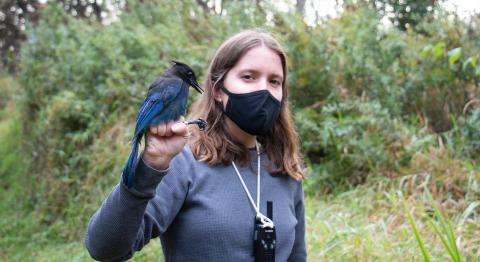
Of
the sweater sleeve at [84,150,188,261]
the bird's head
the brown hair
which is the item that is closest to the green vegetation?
the brown hair

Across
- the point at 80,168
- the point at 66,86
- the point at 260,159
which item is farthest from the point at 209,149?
the point at 66,86

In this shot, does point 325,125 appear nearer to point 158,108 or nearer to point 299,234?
point 299,234

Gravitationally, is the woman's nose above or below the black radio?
above

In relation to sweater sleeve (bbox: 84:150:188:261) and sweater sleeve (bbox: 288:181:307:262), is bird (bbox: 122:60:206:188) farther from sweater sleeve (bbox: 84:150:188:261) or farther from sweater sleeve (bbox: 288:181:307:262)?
sweater sleeve (bbox: 288:181:307:262)

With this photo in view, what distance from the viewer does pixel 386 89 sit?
5773 millimetres

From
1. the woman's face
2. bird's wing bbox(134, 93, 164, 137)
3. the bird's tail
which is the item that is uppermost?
the woman's face

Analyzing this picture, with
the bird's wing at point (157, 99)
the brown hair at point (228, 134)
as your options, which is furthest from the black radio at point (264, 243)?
the bird's wing at point (157, 99)

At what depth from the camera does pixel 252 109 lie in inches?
76.7

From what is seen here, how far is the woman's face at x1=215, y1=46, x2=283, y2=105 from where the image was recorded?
1957 mm

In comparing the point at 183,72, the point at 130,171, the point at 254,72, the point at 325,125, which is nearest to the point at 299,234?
the point at 254,72

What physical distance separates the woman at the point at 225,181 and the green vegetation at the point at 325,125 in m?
1.61

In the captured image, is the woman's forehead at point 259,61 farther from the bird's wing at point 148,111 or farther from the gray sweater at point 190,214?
the bird's wing at point 148,111

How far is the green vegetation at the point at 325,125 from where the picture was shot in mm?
4133

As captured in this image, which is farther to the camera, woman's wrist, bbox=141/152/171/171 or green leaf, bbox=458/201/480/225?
green leaf, bbox=458/201/480/225
